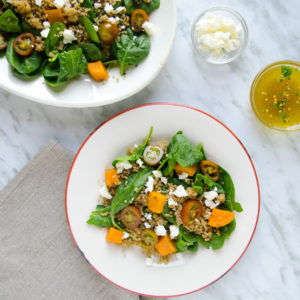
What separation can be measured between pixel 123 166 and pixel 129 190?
121 millimetres

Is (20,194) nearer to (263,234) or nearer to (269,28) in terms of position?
(263,234)

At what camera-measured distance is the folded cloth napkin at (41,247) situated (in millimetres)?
1813

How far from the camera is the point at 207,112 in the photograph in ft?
5.98

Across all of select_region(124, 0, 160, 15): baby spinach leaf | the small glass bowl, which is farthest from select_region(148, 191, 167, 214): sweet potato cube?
select_region(124, 0, 160, 15): baby spinach leaf

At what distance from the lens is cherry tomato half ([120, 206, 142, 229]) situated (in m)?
1.70

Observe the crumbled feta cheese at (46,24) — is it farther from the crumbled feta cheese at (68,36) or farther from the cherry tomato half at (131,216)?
the cherry tomato half at (131,216)

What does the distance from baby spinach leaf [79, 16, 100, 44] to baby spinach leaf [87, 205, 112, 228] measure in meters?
0.80

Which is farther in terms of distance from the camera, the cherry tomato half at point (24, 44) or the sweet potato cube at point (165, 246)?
the sweet potato cube at point (165, 246)

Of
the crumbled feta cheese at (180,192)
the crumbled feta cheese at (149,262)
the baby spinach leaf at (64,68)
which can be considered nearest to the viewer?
the baby spinach leaf at (64,68)

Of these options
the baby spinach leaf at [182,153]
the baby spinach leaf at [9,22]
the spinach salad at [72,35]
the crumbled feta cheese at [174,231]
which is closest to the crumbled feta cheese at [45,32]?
the spinach salad at [72,35]

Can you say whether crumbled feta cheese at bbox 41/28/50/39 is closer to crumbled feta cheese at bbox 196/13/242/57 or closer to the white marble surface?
the white marble surface

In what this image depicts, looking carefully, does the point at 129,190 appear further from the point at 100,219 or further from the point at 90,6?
the point at 90,6

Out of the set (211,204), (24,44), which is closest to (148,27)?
(24,44)

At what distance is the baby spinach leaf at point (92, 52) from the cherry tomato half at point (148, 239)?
86 centimetres
